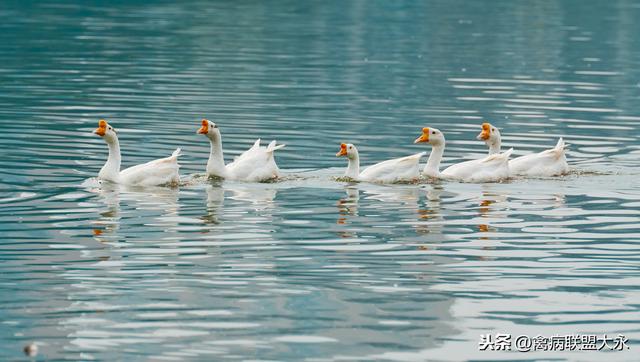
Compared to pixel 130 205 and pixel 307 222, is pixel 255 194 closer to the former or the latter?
pixel 130 205

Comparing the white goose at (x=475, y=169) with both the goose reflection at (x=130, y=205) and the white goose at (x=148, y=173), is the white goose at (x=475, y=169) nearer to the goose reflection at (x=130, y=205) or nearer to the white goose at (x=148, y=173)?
the white goose at (x=148, y=173)

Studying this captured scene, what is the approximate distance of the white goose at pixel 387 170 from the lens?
31484 millimetres

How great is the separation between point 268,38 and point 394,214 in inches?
1991

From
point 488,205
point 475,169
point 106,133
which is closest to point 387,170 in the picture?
point 475,169

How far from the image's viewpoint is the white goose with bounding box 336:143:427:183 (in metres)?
31.5

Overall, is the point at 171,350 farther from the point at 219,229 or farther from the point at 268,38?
the point at 268,38

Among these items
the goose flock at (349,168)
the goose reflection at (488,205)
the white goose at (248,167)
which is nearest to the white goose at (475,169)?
the goose flock at (349,168)

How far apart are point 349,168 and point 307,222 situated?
193 inches

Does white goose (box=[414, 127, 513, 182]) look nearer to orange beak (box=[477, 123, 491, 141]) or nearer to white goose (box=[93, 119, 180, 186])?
orange beak (box=[477, 123, 491, 141])

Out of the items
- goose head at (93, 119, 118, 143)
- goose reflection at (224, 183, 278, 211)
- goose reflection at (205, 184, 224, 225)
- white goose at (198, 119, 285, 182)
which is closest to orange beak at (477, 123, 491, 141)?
white goose at (198, 119, 285, 182)

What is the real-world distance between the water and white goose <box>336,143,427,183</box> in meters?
0.51

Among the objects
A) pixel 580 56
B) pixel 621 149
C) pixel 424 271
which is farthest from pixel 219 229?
pixel 580 56

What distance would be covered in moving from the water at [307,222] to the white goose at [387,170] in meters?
0.51

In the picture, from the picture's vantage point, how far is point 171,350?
61.3 feet
